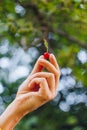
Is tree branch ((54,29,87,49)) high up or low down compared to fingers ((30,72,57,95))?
down

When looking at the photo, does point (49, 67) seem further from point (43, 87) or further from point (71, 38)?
point (71, 38)

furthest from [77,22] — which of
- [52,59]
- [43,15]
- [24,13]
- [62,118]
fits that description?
[52,59]

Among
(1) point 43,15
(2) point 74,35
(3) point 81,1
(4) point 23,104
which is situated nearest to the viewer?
(4) point 23,104

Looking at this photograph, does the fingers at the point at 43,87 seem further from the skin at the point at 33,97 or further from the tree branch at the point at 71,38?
the tree branch at the point at 71,38

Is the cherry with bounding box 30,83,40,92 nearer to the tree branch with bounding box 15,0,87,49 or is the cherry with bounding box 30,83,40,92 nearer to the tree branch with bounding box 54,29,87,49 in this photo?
the tree branch with bounding box 15,0,87,49

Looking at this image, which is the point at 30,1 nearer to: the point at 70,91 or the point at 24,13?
the point at 24,13

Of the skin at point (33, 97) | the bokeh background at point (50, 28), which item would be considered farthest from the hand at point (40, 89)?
the bokeh background at point (50, 28)

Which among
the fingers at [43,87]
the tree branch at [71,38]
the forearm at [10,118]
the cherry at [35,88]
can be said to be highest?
the fingers at [43,87]

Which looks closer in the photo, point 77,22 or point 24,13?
point 77,22

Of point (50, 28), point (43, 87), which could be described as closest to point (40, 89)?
point (43, 87)

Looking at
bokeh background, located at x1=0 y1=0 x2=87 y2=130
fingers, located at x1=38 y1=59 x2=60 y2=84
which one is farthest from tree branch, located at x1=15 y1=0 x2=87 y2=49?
fingers, located at x1=38 y1=59 x2=60 y2=84

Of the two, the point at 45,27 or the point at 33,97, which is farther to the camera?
the point at 45,27
